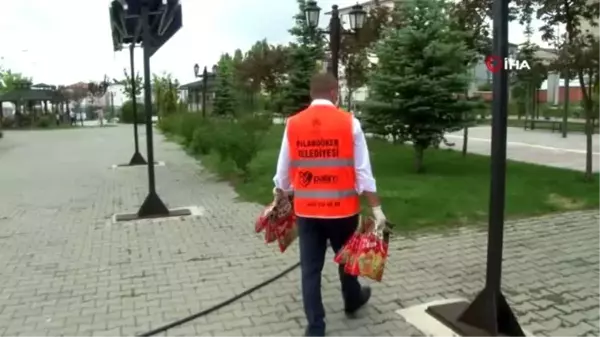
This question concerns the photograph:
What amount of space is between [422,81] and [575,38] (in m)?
2.98

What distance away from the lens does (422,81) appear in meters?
13.0

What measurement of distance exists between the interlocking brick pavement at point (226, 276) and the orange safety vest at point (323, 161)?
1.00 m

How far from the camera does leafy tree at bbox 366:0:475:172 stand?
1302 cm

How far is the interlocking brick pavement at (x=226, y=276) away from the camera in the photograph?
15.6ft

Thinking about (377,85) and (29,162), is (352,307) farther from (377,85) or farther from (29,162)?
(29,162)

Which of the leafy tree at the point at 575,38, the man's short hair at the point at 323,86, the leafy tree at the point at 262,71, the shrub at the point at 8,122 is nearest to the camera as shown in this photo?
the man's short hair at the point at 323,86

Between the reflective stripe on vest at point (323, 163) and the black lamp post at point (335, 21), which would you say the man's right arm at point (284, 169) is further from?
the black lamp post at point (335, 21)

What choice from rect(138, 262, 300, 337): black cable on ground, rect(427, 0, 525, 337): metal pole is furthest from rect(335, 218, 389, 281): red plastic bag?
rect(138, 262, 300, 337): black cable on ground

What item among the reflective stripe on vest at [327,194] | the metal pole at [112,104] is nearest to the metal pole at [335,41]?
the reflective stripe on vest at [327,194]

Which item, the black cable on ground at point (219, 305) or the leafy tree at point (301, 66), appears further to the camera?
the leafy tree at point (301, 66)

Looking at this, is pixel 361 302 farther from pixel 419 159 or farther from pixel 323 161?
pixel 419 159

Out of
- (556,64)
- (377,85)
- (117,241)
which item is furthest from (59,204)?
(556,64)

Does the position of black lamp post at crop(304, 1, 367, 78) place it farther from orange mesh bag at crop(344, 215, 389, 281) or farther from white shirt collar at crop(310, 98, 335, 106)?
orange mesh bag at crop(344, 215, 389, 281)

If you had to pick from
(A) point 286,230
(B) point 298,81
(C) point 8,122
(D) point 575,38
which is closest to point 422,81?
(D) point 575,38
